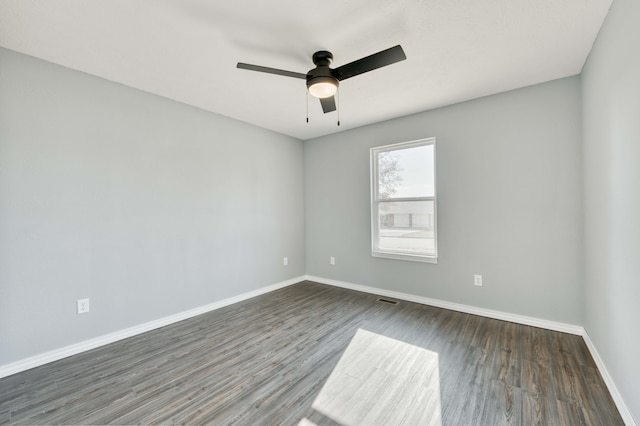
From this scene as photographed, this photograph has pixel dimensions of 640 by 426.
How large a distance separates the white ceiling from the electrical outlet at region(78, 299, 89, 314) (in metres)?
2.17

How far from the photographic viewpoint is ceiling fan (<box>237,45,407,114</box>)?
183 cm

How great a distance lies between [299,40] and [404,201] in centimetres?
257

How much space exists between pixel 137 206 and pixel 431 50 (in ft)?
10.7

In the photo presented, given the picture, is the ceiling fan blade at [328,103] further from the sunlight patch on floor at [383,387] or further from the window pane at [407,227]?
the sunlight patch on floor at [383,387]

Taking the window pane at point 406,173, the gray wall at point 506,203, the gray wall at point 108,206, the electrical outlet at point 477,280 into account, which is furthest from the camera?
the window pane at point 406,173

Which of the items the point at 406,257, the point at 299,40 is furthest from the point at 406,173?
the point at 299,40

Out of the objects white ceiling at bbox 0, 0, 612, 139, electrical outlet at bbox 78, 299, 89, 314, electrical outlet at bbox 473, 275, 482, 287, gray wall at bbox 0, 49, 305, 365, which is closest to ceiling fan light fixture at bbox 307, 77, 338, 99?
white ceiling at bbox 0, 0, 612, 139

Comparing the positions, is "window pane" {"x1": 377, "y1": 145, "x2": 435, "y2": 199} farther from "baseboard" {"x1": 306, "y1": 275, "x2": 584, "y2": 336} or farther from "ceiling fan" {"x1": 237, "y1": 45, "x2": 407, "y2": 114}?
"ceiling fan" {"x1": 237, "y1": 45, "x2": 407, "y2": 114}

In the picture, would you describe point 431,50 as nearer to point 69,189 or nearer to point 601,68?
point 601,68

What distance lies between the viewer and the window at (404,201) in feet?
12.0

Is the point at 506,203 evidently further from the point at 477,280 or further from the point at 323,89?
the point at 323,89

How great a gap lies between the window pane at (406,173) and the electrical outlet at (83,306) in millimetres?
3728

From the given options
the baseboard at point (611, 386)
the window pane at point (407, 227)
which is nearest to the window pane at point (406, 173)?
the window pane at point (407, 227)

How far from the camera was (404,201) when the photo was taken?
3.91m
